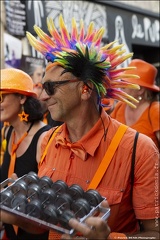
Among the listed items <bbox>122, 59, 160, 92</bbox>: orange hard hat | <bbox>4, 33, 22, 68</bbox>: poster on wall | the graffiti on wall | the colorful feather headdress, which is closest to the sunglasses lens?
the colorful feather headdress

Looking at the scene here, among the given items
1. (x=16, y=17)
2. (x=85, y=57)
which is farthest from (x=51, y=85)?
(x=16, y=17)

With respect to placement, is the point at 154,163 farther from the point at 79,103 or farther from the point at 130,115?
the point at 130,115

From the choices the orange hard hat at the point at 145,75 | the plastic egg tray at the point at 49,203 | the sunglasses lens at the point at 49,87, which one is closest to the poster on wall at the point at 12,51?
the orange hard hat at the point at 145,75

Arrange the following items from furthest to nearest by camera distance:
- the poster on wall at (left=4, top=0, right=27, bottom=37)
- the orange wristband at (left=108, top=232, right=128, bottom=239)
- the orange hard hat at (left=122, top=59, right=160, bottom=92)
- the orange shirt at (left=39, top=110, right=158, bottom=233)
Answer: the poster on wall at (left=4, top=0, right=27, bottom=37) → the orange hard hat at (left=122, top=59, right=160, bottom=92) → the orange shirt at (left=39, top=110, right=158, bottom=233) → the orange wristband at (left=108, top=232, right=128, bottom=239)

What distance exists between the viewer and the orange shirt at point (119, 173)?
75.2 inches

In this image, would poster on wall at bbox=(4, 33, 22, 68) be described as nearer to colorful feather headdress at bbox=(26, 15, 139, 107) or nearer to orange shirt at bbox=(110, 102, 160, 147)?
orange shirt at bbox=(110, 102, 160, 147)

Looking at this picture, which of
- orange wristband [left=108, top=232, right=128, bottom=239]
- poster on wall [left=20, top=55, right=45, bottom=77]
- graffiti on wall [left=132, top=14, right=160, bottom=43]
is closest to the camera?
orange wristband [left=108, top=232, right=128, bottom=239]

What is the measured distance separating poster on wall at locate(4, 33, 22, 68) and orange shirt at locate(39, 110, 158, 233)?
4.57 metres

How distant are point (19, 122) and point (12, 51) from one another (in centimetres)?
379

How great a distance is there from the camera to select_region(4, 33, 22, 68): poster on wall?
21.2ft

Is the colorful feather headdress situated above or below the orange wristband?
above

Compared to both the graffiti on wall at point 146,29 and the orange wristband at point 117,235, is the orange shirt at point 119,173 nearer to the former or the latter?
the orange wristband at point 117,235

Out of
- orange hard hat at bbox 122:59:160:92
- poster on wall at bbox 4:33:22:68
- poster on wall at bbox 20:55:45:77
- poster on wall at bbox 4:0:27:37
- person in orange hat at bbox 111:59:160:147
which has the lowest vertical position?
person in orange hat at bbox 111:59:160:147

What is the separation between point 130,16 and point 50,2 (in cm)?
357
